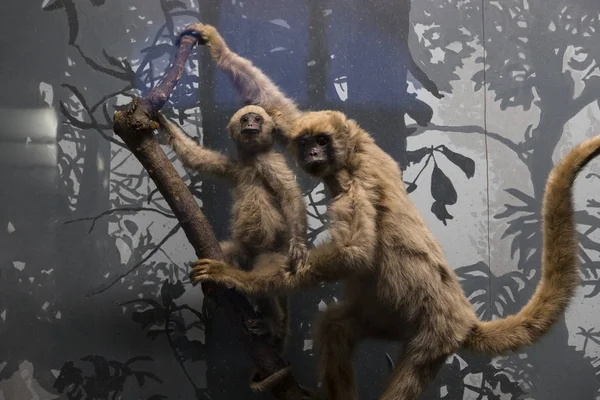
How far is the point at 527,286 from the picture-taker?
3639mm

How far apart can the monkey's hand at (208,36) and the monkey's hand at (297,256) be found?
3.67ft

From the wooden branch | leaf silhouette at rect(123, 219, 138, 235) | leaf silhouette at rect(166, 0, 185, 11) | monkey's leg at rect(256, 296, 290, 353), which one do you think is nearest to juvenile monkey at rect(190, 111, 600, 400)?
the wooden branch

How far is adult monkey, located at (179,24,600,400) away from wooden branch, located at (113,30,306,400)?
0.11 m

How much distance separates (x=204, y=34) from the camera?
343 centimetres

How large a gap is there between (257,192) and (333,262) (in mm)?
632

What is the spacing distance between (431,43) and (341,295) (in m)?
1.45

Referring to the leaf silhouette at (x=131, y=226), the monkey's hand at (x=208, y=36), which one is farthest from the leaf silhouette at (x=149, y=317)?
the monkey's hand at (x=208, y=36)

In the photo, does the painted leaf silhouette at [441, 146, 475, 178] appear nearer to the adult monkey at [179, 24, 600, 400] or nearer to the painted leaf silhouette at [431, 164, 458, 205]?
the painted leaf silhouette at [431, 164, 458, 205]

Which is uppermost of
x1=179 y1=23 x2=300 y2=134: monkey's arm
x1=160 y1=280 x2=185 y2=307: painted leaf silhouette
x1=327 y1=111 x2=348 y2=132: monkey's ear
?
x1=179 y1=23 x2=300 y2=134: monkey's arm

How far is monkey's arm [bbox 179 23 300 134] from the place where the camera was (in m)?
3.43

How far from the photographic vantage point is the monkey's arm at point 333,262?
2812 millimetres

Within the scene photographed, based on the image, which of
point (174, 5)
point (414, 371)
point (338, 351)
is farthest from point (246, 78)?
point (414, 371)

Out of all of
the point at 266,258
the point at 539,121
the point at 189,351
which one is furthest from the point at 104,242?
the point at 539,121

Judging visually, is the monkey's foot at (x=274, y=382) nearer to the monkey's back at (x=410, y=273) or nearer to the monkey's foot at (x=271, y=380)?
the monkey's foot at (x=271, y=380)
